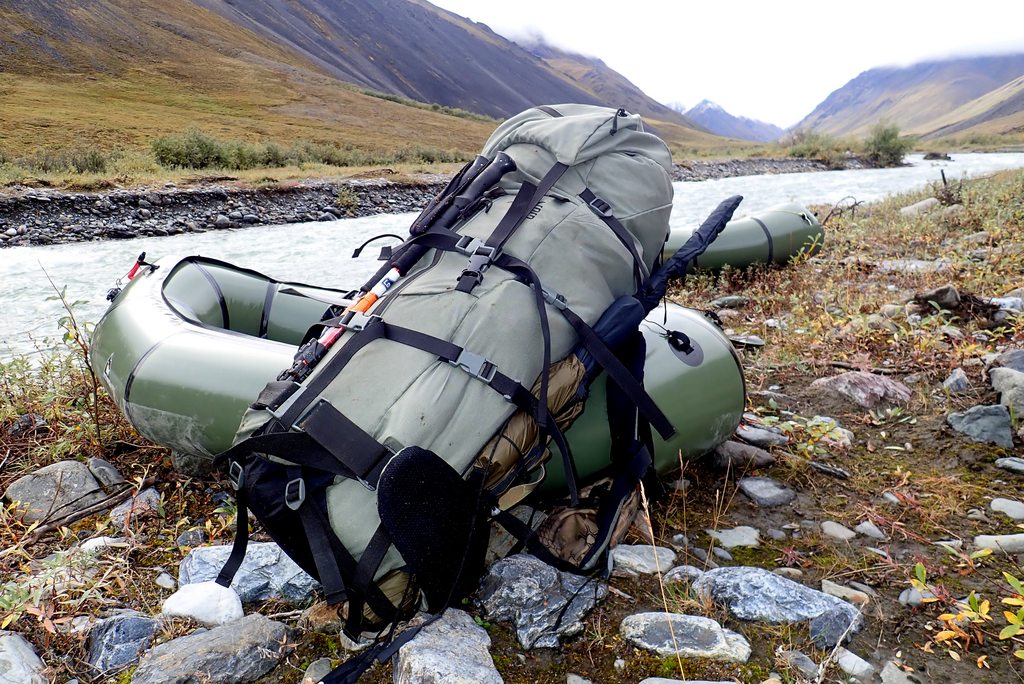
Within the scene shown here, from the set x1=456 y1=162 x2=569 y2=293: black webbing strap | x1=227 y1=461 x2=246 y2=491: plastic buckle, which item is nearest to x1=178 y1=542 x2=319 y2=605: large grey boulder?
x1=227 y1=461 x2=246 y2=491: plastic buckle

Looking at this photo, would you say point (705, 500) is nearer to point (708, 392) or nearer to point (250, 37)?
point (708, 392)

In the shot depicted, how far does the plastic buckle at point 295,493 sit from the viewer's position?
1.98m

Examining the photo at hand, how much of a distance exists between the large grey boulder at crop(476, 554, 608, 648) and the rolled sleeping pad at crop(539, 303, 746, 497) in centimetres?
45

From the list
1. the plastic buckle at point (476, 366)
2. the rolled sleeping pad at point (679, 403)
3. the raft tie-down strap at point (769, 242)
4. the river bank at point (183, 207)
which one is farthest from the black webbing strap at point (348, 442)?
the river bank at point (183, 207)

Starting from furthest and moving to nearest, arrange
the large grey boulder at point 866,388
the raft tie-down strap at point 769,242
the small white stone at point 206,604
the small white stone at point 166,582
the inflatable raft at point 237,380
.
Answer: the raft tie-down strap at point 769,242
the large grey boulder at point 866,388
the inflatable raft at point 237,380
the small white stone at point 166,582
the small white stone at point 206,604

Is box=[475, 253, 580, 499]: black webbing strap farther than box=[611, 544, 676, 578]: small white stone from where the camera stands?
No

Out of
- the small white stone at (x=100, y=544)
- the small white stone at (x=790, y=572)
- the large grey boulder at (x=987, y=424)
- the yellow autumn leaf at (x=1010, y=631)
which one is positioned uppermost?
the large grey boulder at (x=987, y=424)

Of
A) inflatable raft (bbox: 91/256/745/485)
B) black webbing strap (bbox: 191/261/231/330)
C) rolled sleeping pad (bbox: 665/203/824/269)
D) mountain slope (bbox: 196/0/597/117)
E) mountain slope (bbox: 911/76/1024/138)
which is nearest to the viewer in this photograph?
inflatable raft (bbox: 91/256/745/485)

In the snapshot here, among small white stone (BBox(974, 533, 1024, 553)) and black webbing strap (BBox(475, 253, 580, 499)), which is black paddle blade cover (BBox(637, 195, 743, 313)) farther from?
small white stone (BBox(974, 533, 1024, 553))

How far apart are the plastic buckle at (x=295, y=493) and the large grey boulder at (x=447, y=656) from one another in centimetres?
55

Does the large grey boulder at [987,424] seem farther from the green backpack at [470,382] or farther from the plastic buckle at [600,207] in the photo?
the plastic buckle at [600,207]

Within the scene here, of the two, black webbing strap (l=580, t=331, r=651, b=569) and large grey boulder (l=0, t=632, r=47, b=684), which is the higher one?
black webbing strap (l=580, t=331, r=651, b=569)

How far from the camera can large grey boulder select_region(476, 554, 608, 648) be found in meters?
2.16

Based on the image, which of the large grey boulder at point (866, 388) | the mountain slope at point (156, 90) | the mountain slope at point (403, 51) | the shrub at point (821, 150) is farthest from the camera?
the mountain slope at point (403, 51)
